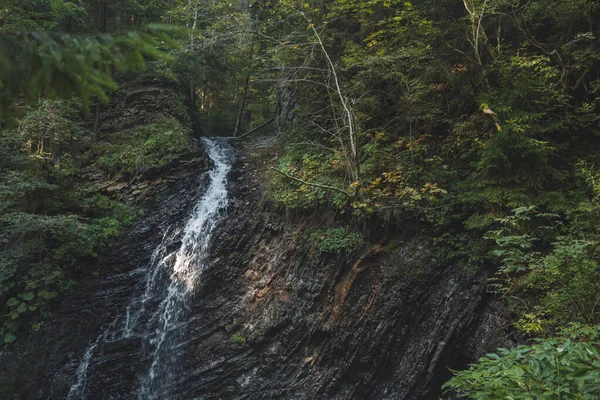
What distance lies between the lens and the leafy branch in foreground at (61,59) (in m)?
2.35

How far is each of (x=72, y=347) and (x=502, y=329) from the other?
9.79m

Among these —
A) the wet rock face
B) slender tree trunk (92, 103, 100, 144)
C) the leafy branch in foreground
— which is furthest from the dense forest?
the wet rock face

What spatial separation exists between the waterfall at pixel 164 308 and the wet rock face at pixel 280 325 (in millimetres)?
177

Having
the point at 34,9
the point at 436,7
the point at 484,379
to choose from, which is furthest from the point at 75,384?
the point at 34,9

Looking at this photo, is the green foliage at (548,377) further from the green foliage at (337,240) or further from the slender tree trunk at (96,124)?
the slender tree trunk at (96,124)

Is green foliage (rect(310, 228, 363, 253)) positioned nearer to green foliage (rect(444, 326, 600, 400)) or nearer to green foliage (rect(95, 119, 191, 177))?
green foliage (rect(444, 326, 600, 400))

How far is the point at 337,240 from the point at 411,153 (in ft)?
8.81

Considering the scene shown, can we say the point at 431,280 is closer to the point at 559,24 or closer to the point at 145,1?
the point at 559,24

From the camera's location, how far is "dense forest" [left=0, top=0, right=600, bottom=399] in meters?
2.61

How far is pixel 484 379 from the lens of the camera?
2666 millimetres

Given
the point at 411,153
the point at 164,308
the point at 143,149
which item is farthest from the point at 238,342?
the point at 143,149

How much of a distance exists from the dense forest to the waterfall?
1827 millimetres

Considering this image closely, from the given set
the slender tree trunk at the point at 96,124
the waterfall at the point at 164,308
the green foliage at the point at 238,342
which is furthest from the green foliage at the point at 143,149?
the green foliage at the point at 238,342

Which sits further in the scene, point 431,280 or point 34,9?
point 34,9
